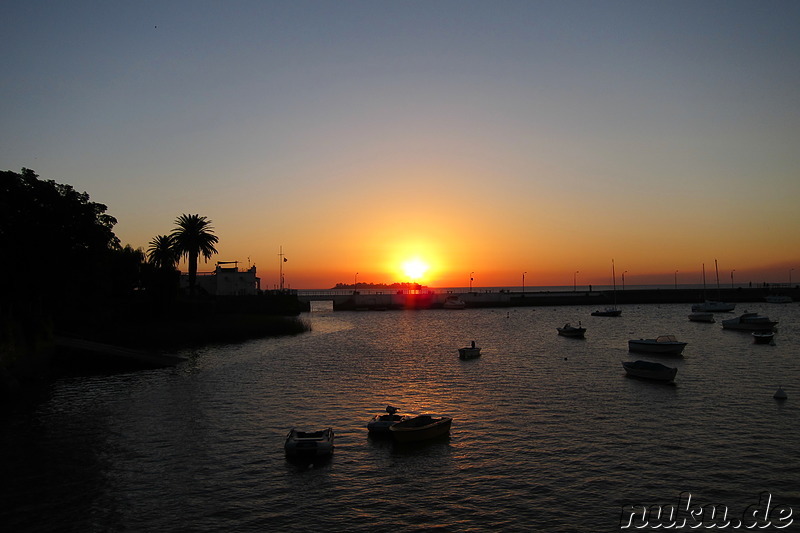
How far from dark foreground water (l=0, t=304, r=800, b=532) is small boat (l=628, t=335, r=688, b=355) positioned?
11.9 m

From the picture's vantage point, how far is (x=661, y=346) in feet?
226

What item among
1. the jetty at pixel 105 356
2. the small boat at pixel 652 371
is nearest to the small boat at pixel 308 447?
the small boat at pixel 652 371

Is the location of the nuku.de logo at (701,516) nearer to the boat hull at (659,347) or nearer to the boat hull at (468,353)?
the boat hull at (468,353)

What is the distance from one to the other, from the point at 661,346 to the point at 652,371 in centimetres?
2207

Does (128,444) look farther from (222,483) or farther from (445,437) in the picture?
(445,437)

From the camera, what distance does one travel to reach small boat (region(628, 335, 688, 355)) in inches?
2687

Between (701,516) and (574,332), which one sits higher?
(574,332)

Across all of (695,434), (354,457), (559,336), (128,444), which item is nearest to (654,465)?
(695,434)

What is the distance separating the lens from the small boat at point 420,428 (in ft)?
100

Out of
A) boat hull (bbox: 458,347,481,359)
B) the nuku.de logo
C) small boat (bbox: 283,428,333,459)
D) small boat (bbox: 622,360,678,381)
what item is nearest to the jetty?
boat hull (bbox: 458,347,481,359)

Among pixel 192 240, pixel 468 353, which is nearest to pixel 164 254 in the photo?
pixel 192 240

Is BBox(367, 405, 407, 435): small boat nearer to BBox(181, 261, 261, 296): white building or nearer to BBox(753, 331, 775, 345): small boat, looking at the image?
BBox(753, 331, 775, 345): small boat

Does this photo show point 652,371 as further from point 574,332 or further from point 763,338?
point 574,332

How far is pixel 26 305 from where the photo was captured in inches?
2285
